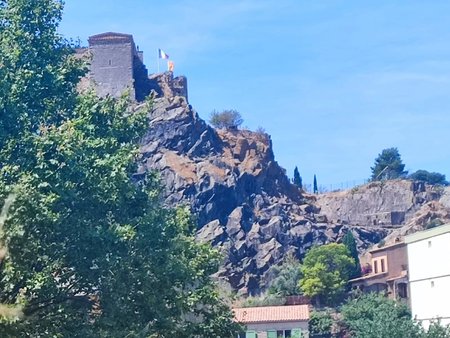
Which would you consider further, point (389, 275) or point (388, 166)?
point (388, 166)

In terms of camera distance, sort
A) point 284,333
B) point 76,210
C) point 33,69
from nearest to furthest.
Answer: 1. point 76,210
2. point 33,69
3. point 284,333

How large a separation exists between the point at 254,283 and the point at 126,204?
7193 centimetres

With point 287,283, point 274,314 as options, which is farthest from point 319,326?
point 287,283

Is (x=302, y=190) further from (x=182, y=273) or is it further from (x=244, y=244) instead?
(x=182, y=273)

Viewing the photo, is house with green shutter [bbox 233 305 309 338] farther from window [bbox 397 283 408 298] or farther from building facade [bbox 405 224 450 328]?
window [bbox 397 283 408 298]

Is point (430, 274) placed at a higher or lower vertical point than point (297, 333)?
higher

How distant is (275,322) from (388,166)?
234 feet

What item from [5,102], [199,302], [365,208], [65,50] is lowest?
[199,302]

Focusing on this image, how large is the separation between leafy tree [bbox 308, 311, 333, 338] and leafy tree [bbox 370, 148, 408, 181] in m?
59.3

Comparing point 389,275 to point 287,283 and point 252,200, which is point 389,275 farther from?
point 252,200

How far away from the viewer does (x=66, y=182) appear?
2373cm

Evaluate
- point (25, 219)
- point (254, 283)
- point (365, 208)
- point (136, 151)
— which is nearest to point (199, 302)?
point (136, 151)

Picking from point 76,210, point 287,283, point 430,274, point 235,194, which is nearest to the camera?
point 76,210

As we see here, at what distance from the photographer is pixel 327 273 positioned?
8338 cm
